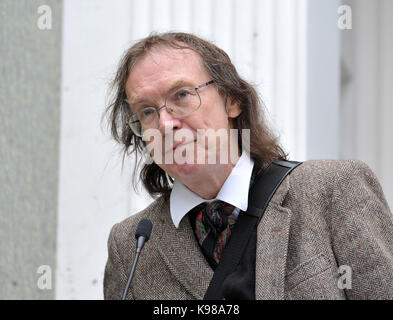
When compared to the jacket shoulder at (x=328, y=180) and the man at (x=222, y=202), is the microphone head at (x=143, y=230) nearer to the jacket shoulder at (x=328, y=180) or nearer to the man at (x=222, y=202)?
the man at (x=222, y=202)

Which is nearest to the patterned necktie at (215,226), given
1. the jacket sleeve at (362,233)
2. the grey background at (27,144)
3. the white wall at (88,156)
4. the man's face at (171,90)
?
the man's face at (171,90)

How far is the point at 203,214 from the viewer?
2.45m

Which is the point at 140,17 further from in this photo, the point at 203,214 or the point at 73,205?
the point at 203,214

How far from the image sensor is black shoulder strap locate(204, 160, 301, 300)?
2.24 meters

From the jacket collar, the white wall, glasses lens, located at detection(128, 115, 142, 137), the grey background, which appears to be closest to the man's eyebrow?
glasses lens, located at detection(128, 115, 142, 137)

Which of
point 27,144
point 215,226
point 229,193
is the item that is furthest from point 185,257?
point 27,144

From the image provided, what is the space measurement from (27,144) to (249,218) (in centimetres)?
152

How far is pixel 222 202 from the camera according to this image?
2410mm

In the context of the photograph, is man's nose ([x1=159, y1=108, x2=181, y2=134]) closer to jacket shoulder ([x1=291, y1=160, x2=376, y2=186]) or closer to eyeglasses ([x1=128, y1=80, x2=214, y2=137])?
eyeglasses ([x1=128, y1=80, x2=214, y2=137])

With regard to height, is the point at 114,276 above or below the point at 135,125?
below

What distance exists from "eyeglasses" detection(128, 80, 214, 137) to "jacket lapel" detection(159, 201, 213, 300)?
1.22ft

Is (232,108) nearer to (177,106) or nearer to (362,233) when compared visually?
(177,106)
